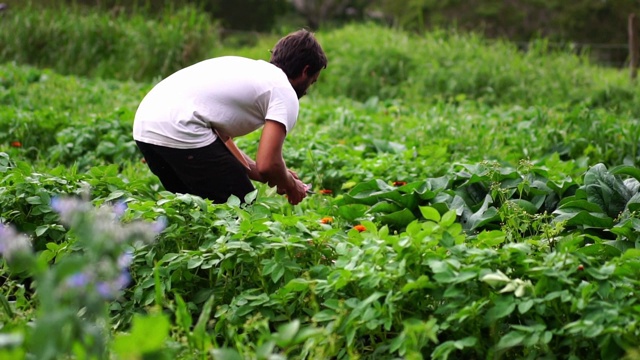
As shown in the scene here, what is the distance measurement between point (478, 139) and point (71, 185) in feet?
11.5

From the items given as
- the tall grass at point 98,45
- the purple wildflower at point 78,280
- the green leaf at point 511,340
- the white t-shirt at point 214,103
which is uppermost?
the purple wildflower at point 78,280

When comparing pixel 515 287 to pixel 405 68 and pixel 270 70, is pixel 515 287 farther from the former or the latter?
pixel 405 68

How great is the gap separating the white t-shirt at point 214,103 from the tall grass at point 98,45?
28.2 feet

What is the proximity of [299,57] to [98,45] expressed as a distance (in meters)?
9.51

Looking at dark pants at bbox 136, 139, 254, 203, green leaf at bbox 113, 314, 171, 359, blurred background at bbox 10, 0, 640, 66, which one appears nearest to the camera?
green leaf at bbox 113, 314, 171, 359

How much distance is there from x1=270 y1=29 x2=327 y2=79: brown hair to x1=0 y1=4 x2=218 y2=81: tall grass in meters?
8.60

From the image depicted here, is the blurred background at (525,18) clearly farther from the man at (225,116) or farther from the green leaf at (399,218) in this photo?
the green leaf at (399,218)

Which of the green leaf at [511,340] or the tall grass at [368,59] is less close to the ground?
the green leaf at [511,340]

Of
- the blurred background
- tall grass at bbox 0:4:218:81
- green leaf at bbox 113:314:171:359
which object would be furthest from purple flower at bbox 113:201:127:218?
the blurred background

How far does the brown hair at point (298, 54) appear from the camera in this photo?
3.66 metres

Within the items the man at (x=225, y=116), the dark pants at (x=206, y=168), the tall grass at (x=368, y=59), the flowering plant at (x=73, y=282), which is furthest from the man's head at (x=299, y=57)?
the tall grass at (x=368, y=59)

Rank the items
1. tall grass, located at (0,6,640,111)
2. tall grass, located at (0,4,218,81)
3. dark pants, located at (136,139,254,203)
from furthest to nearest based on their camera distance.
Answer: tall grass, located at (0,4,218,81)
tall grass, located at (0,6,640,111)
dark pants, located at (136,139,254,203)

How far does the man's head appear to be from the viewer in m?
3.66

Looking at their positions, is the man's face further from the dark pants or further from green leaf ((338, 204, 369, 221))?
green leaf ((338, 204, 369, 221))
